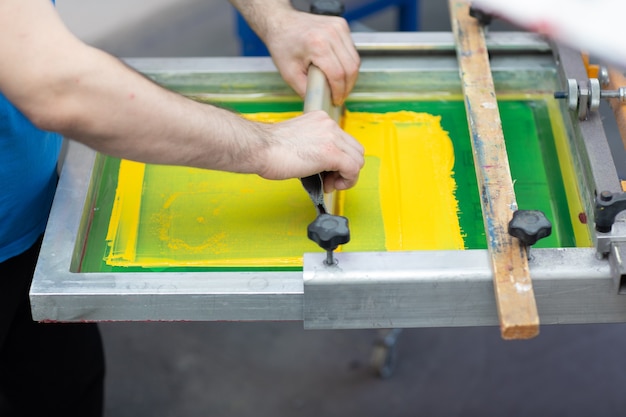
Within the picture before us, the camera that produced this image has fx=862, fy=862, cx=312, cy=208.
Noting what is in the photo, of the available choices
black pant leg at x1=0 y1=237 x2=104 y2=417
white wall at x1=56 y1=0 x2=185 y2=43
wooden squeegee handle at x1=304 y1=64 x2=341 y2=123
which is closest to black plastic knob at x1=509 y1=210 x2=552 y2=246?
wooden squeegee handle at x1=304 y1=64 x2=341 y2=123

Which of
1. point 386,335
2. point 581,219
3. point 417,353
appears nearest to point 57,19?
point 581,219

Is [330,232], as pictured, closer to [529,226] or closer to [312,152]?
[312,152]

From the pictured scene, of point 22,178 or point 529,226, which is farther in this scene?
point 22,178

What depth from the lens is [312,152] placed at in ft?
5.17

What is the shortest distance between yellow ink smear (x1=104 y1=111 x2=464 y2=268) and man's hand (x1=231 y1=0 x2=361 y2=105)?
14 cm

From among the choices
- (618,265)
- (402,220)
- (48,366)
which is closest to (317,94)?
(402,220)

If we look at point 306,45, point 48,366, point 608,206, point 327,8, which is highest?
point 327,8

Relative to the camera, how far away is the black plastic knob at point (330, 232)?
142 cm

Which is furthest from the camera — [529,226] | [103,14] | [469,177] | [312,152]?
[103,14]

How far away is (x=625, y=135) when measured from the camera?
1665mm

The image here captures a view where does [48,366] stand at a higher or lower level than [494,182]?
lower

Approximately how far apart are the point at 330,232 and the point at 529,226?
33 centimetres

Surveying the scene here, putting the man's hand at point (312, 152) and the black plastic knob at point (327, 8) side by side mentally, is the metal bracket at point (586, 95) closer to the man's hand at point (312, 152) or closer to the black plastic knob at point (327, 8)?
the man's hand at point (312, 152)

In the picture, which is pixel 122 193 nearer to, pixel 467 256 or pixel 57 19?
pixel 57 19
